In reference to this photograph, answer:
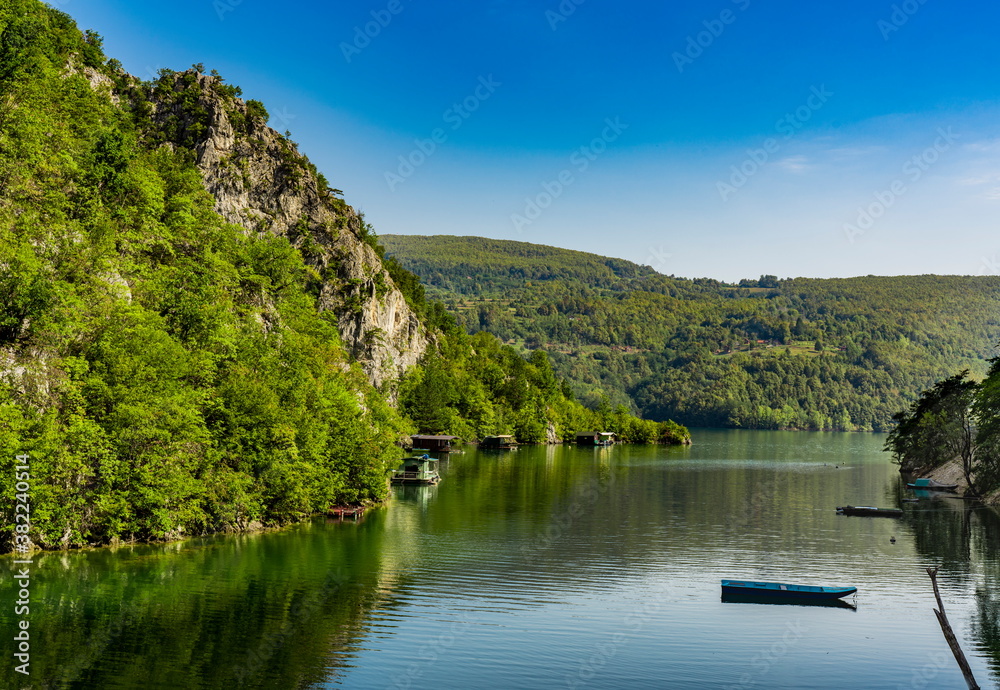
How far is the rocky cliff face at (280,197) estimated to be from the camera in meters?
125

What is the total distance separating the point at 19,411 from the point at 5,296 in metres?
7.83

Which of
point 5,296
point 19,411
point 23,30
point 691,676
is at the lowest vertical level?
point 691,676

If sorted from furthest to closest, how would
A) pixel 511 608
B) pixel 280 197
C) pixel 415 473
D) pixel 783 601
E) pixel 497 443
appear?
pixel 497 443 → pixel 280 197 → pixel 415 473 → pixel 783 601 → pixel 511 608

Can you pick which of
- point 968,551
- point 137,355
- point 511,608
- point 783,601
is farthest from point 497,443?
point 511,608

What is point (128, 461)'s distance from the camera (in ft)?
155

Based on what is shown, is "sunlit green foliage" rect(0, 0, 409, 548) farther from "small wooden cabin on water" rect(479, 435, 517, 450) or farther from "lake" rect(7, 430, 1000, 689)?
"small wooden cabin on water" rect(479, 435, 517, 450)

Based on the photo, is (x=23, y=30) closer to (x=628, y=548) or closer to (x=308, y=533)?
(x=308, y=533)

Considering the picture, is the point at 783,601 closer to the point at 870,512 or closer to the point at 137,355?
the point at 137,355

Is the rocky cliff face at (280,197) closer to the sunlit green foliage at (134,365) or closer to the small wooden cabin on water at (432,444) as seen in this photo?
the small wooden cabin on water at (432,444)

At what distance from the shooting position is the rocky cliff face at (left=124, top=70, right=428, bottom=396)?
125m

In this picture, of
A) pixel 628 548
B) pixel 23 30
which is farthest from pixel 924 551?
pixel 23 30

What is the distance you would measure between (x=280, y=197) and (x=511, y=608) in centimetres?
10757

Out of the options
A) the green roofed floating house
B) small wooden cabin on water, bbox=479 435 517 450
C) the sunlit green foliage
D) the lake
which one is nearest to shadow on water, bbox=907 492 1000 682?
the lake

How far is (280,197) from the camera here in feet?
440
